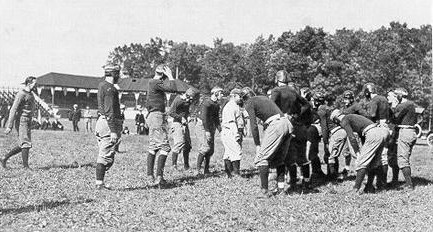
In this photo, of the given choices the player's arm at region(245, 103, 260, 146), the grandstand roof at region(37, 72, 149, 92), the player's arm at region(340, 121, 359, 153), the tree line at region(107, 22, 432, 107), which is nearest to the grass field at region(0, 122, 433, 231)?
the player's arm at region(340, 121, 359, 153)

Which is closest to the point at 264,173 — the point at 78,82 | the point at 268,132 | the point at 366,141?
the point at 268,132

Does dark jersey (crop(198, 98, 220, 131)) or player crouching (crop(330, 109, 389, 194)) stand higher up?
dark jersey (crop(198, 98, 220, 131))

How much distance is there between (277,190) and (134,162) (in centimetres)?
636

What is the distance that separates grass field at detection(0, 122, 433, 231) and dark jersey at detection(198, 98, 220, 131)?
1268 mm

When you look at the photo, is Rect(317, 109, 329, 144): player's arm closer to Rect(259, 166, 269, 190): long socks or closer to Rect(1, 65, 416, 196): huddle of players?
Rect(1, 65, 416, 196): huddle of players

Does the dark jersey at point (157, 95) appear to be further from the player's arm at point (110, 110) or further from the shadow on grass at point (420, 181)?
the shadow on grass at point (420, 181)

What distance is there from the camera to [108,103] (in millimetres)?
8891

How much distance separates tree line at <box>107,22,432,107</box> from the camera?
5250cm

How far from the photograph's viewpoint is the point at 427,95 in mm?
50125

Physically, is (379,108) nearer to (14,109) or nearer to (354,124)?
(354,124)

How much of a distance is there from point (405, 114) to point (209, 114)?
4406 millimetres

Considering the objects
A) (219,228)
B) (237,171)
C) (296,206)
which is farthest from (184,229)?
(237,171)

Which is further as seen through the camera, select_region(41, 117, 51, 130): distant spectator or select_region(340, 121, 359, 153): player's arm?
select_region(41, 117, 51, 130): distant spectator

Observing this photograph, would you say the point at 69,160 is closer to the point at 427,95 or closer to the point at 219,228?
the point at 219,228
